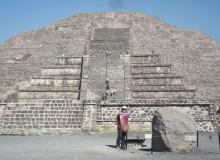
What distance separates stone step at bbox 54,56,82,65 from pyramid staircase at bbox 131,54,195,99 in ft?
12.0

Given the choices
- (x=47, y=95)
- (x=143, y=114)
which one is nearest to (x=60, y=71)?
(x=47, y=95)

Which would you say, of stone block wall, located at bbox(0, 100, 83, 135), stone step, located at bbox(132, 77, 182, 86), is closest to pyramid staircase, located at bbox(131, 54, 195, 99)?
stone step, located at bbox(132, 77, 182, 86)

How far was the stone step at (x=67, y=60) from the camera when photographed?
31.2 meters

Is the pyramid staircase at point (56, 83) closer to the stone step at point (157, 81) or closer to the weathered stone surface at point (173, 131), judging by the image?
the stone step at point (157, 81)

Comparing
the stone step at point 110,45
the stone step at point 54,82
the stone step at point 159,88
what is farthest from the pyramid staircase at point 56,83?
the stone step at point 159,88

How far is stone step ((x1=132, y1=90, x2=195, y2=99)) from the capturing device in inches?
1061

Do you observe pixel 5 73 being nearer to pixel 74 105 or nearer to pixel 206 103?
pixel 74 105

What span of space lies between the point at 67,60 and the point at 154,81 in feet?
21.3

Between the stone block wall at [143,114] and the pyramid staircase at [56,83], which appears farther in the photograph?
the pyramid staircase at [56,83]

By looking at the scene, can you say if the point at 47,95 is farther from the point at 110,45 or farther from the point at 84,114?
the point at 110,45

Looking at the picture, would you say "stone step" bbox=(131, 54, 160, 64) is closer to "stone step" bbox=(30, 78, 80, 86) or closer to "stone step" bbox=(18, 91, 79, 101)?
"stone step" bbox=(30, 78, 80, 86)

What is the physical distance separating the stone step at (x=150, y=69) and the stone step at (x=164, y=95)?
215 centimetres

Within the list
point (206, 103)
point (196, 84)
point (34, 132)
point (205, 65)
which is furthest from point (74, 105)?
point (205, 65)

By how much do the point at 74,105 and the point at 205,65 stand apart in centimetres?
1165
